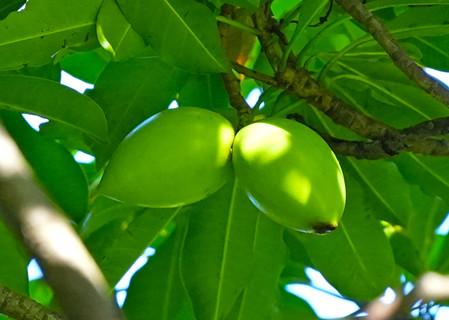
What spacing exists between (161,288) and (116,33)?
1.71ft

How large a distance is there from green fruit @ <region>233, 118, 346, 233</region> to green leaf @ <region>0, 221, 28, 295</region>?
0.41 m

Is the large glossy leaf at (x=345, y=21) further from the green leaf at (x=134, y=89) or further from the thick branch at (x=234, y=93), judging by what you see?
the green leaf at (x=134, y=89)

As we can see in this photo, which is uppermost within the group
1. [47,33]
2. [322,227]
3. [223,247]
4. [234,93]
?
[47,33]

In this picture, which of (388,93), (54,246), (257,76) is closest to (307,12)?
(257,76)

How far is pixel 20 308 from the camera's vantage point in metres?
1.04

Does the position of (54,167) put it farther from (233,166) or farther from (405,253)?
(405,253)

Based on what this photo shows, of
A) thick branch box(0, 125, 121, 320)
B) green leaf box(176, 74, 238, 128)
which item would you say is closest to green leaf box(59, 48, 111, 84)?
green leaf box(176, 74, 238, 128)

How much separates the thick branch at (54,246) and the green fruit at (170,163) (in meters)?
0.61

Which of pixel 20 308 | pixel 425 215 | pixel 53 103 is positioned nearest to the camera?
pixel 20 308

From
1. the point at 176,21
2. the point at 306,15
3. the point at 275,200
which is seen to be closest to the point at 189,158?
the point at 275,200

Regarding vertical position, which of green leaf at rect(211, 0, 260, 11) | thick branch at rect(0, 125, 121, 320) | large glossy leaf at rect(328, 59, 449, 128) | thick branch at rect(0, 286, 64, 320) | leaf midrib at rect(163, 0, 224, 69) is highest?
green leaf at rect(211, 0, 260, 11)

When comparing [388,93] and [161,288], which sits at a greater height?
[388,93]

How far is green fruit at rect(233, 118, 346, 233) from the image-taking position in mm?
1103

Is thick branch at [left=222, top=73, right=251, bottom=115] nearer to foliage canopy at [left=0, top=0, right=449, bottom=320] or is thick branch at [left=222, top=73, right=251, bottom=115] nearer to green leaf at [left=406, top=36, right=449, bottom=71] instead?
foliage canopy at [left=0, top=0, right=449, bottom=320]
